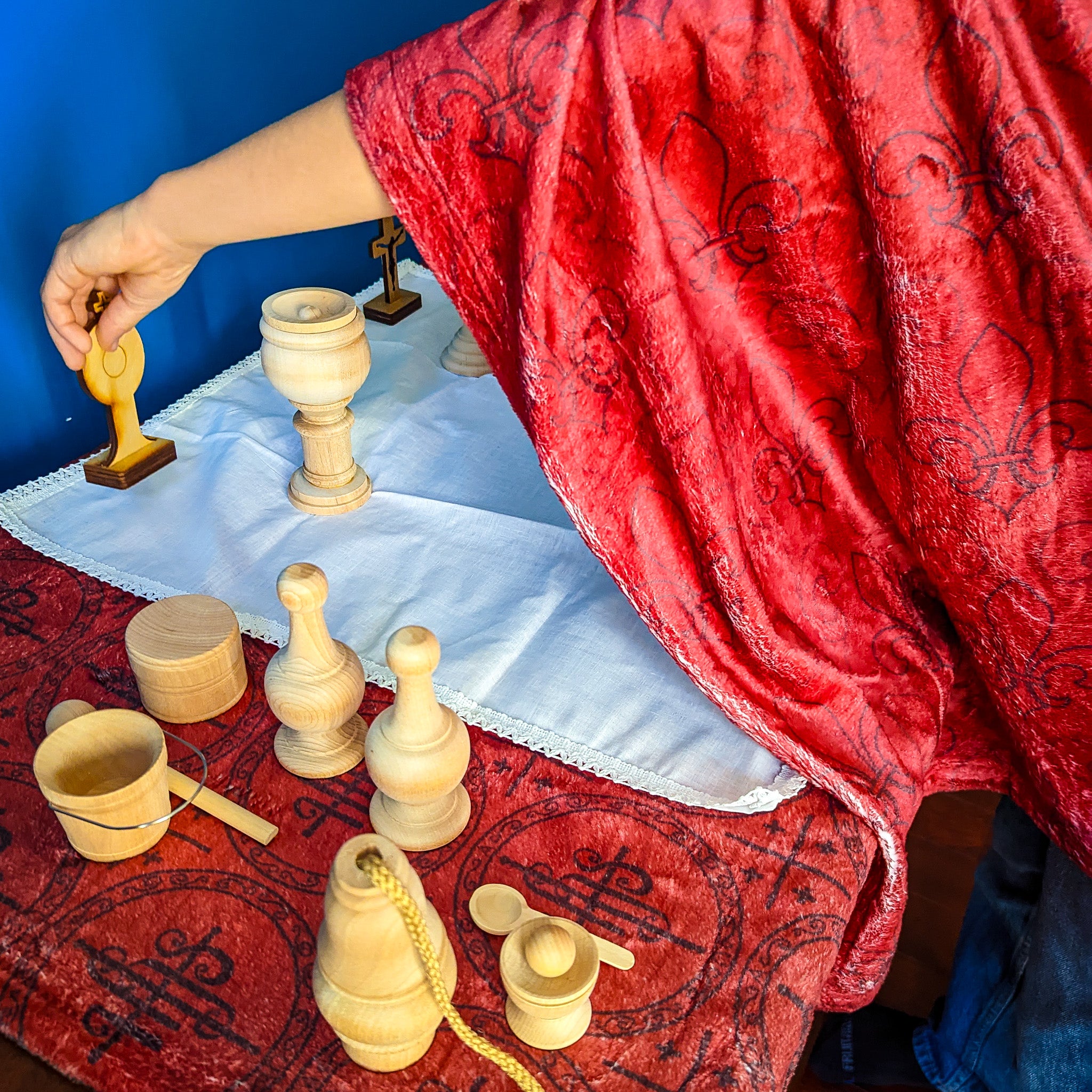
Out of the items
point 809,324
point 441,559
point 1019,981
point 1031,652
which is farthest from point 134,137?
point 1019,981

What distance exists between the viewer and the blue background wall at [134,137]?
1.21 metres

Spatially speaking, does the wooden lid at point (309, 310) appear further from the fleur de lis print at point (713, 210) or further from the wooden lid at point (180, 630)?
the fleur de lis print at point (713, 210)

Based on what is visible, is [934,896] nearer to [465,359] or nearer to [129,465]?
[465,359]

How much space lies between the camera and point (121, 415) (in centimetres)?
119

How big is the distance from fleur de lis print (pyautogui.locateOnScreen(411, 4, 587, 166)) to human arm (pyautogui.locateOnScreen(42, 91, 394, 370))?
8 centimetres

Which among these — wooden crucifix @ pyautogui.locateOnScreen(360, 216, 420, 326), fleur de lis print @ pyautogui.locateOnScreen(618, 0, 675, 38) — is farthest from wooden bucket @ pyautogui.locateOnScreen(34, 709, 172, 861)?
wooden crucifix @ pyautogui.locateOnScreen(360, 216, 420, 326)

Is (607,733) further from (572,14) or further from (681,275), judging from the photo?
(572,14)

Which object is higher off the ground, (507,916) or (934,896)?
(507,916)

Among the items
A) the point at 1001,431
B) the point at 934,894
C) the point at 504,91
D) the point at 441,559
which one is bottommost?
the point at 934,894

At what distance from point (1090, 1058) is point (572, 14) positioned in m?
1.00

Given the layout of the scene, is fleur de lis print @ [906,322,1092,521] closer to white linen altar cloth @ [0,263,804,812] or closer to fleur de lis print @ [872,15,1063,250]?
fleur de lis print @ [872,15,1063,250]

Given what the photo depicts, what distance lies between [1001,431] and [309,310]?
0.74 metres

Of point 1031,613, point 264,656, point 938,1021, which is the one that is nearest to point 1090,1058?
point 938,1021

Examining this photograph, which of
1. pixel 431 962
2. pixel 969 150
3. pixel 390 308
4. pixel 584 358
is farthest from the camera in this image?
pixel 390 308
